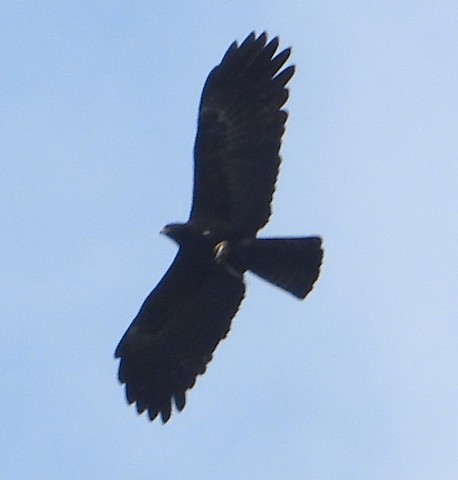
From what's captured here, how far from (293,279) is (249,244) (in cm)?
54

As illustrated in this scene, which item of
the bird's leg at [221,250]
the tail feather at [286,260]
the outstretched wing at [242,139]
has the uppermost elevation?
the outstretched wing at [242,139]

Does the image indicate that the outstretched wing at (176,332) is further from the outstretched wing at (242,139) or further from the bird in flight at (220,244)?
the outstretched wing at (242,139)

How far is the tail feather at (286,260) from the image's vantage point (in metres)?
16.8

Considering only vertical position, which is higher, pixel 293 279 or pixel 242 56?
pixel 242 56

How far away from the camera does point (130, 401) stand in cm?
1830

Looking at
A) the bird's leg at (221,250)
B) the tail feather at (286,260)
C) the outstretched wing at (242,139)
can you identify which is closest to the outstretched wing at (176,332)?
the bird's leg at (221,250)

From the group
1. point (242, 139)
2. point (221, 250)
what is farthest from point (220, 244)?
point (242, 139)

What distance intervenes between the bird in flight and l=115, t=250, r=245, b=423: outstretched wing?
0.01 meters

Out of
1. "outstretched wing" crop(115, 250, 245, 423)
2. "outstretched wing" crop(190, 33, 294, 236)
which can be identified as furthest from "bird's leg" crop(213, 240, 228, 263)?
"outstretched wing" crop(115, 250, 245, 423)

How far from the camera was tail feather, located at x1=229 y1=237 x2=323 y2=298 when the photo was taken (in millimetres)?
16797

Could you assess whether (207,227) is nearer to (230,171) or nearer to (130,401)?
(230,171)

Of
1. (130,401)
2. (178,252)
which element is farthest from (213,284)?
(130,401)

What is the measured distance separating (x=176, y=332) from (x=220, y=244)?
1441mm

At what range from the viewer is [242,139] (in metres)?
17.3
